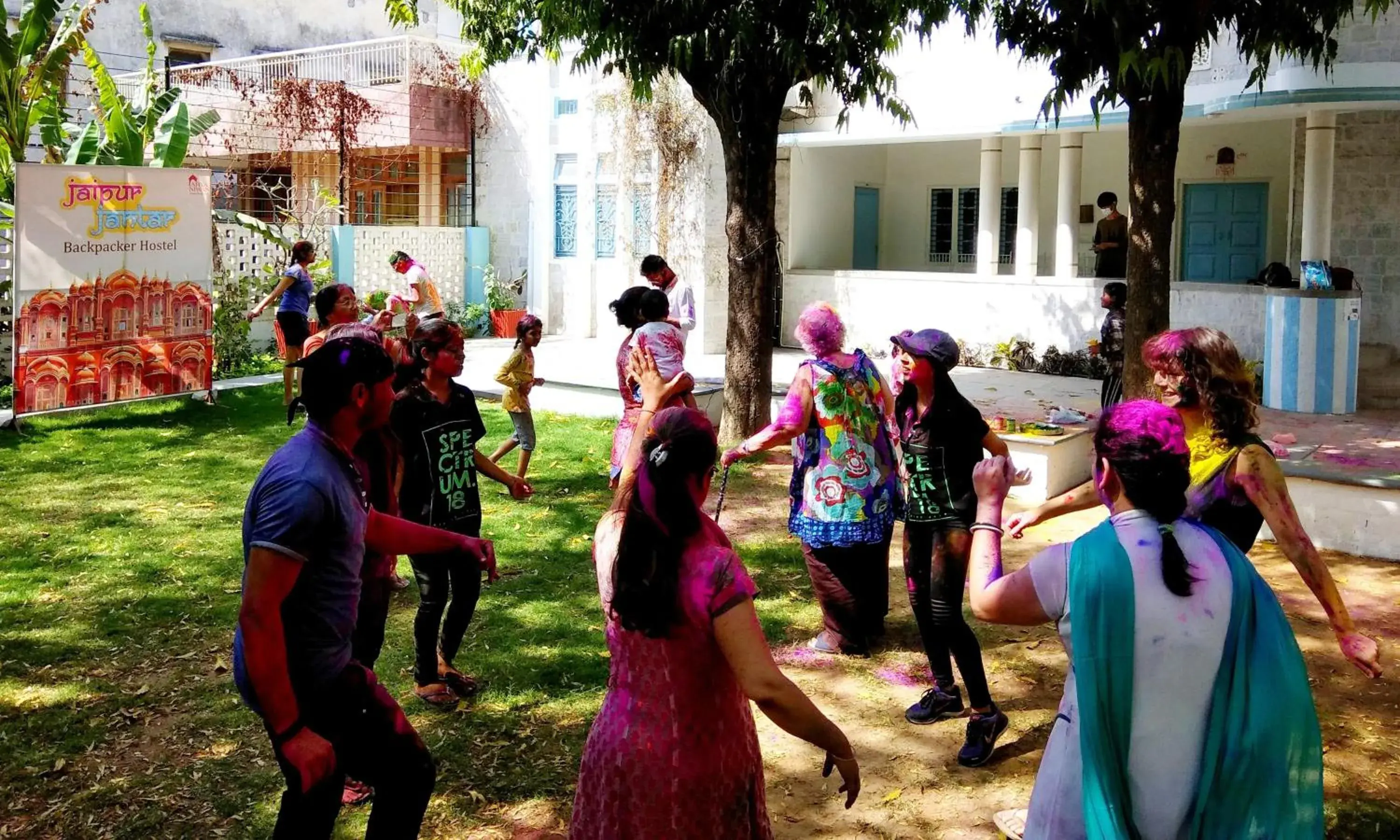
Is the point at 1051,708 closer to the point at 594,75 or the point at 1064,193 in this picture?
the point at 1064,193

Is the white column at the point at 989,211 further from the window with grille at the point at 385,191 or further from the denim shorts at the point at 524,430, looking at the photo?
the window with grille at the point at 385,191

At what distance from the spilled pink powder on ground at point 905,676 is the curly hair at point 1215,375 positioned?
7.33ft

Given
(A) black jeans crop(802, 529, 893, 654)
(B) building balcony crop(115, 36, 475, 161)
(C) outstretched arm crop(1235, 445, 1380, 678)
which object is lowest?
(A) black jeans crop(802, 529, 893, 654)

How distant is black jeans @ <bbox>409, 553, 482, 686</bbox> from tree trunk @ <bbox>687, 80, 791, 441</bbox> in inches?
224

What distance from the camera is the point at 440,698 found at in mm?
5504

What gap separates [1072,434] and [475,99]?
50.2ft

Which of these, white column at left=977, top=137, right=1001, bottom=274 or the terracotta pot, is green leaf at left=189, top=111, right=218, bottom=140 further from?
white column at left=977, top=137, right=1001, bottom=274

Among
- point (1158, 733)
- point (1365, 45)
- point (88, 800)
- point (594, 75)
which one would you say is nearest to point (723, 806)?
point (1158, 733)

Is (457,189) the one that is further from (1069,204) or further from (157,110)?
(1069,204)

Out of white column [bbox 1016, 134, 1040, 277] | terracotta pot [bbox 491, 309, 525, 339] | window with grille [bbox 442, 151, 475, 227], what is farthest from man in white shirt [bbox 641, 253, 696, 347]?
window with grille [bbox 442, 151, 475, 227]

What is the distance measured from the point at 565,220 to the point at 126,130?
27.0 feet

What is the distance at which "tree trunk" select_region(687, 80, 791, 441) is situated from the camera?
34.7 ft

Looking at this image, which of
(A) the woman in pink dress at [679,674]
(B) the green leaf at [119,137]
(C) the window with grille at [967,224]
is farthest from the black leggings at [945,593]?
(C) the window with grille at [967,224]

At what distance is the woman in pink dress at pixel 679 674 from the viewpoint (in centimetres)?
283
